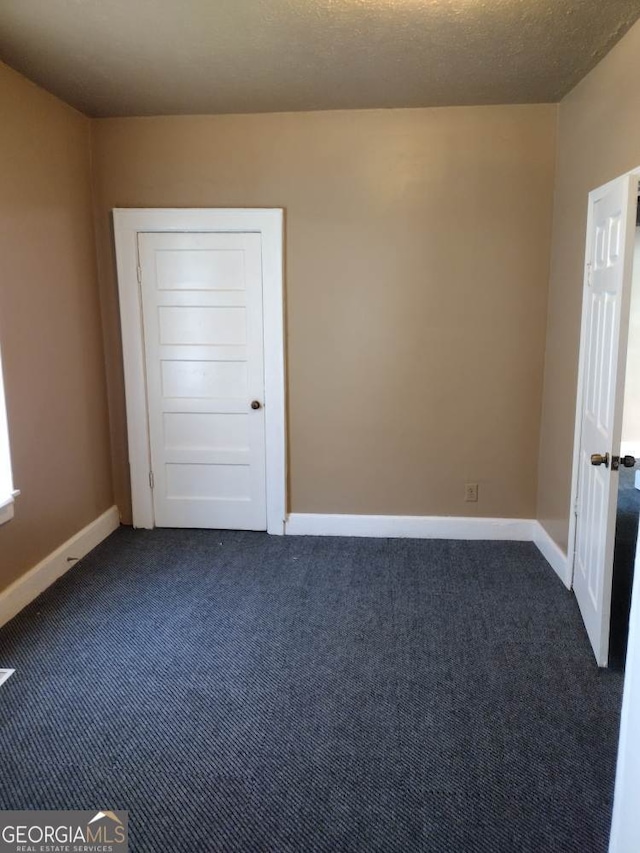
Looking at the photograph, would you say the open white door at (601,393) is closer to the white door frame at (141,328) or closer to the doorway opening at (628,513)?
the doorway opening at (628,513)

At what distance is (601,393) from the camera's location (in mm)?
2646

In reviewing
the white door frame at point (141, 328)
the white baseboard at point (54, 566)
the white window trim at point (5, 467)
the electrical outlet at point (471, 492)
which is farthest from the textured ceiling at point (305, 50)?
the white baseboard at point (54, 566)

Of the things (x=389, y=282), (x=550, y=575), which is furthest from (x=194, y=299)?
(x=550, y=575)

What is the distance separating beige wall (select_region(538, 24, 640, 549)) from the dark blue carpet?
0.66 meters

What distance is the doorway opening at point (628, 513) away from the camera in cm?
277

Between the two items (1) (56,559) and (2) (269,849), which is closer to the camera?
(2) (269,849)

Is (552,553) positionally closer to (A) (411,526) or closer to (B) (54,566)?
(A) (411,526)

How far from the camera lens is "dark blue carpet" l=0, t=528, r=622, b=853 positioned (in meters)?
1.78

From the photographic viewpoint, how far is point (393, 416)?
379cm

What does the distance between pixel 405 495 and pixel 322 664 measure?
1.54 m

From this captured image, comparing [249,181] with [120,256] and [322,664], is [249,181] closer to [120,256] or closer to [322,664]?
[120,256]

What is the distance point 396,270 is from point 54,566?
8.48 ft

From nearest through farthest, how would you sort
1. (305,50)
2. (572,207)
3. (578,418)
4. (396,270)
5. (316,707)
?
1. (316,707)
2. (305,50)
3. (578,418)
4. (572,207)
5. (396,270)

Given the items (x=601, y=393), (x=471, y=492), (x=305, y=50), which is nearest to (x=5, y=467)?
(x=305, y=50)
